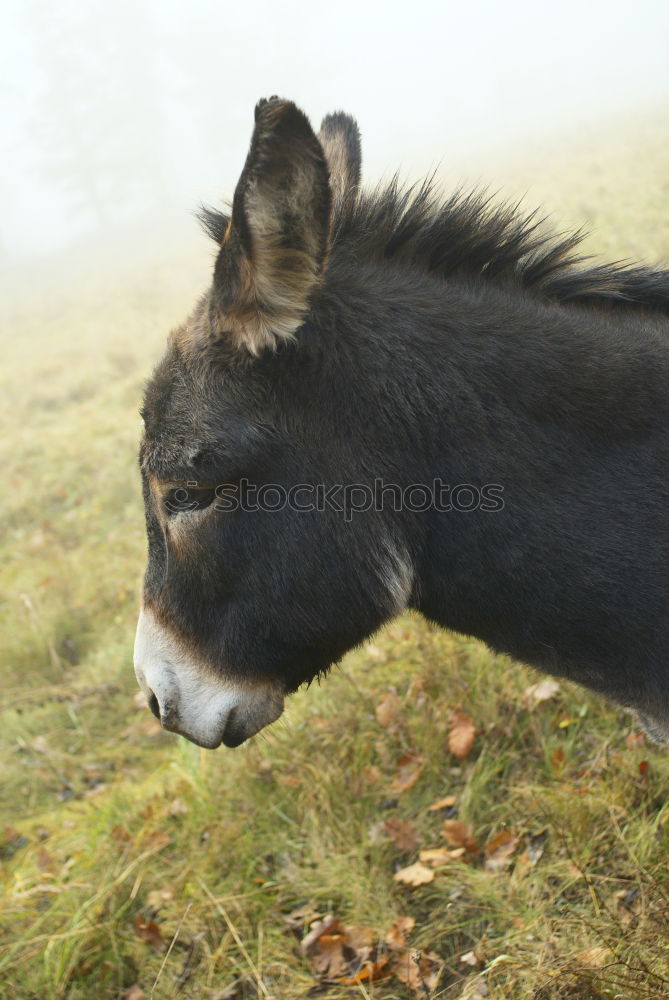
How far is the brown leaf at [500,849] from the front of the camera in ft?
9.98

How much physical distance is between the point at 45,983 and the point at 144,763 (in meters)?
1.73

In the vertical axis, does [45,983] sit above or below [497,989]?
below

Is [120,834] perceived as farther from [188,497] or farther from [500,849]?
[188,497]

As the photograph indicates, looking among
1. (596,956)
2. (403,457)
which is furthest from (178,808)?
(403,457)

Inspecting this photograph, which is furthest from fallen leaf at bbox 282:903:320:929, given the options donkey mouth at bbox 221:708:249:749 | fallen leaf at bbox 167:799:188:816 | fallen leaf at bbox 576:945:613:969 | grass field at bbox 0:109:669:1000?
donkey mouth at bbox 221:708:249:749

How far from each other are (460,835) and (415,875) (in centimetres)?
28

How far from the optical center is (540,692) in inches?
143

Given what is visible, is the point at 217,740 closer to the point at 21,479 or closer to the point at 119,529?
the point at 119,529

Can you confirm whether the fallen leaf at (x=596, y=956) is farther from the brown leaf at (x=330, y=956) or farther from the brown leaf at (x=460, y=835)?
the brown leaf at (x=330, y=956)

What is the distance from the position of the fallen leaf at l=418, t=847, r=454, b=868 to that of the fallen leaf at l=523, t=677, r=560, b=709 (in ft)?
2.64

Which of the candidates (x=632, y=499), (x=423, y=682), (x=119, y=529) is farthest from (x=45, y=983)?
(x=119, y=529)

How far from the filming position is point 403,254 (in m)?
2.18

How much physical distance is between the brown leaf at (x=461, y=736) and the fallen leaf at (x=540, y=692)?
1.00ft

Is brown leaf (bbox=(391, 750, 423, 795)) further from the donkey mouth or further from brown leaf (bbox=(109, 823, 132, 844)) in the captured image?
the donkey mouth
